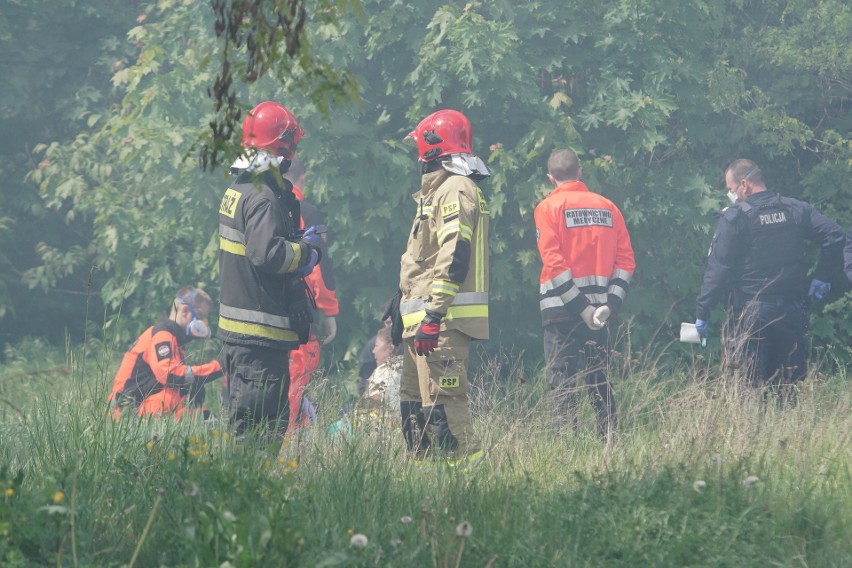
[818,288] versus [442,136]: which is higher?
[442,136]

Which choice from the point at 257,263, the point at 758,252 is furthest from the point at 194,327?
the point at 758,252

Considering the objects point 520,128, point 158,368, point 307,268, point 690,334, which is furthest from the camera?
point 520,128

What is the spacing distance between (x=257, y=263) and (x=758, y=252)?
4163 mm

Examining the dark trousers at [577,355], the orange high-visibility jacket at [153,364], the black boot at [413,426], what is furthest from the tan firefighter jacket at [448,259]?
the orange high-visibility jacket at [153,364]

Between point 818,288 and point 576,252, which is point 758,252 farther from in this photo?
point 576,252

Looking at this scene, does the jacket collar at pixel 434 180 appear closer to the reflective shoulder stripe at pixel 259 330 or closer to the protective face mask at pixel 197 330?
the reflective shoulder stripe at pixel 259 330

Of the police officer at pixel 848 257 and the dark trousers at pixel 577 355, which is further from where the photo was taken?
the police officer at pixel 848 257

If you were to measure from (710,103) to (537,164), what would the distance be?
174 centimetres

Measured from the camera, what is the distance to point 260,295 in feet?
20.9

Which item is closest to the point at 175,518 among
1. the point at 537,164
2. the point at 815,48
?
the point at 537,164

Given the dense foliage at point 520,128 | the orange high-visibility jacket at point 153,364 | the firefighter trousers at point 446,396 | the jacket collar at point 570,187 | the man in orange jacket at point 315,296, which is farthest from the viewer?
the dense foliage at point 520,128

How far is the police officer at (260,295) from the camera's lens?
246 inches

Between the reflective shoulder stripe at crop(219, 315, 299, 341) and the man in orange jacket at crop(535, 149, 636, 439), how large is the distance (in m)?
2.23

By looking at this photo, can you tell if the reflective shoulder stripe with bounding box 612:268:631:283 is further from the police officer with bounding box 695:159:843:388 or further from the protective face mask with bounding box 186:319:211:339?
the protective face mask with bounding box 186:319:211:339
